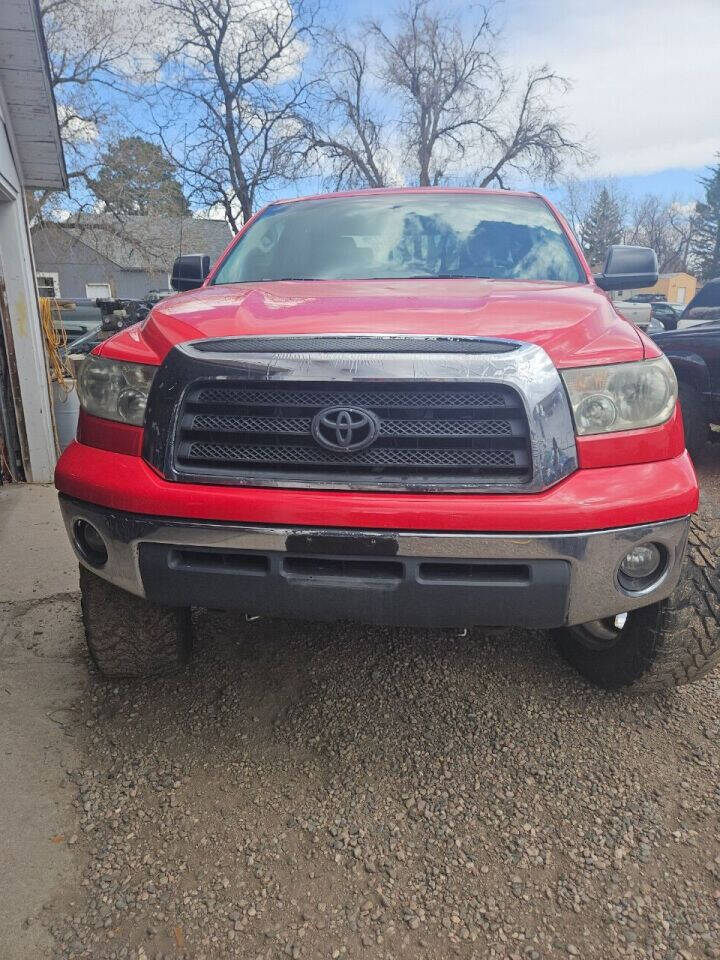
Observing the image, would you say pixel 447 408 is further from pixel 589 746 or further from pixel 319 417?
pixel 589 746

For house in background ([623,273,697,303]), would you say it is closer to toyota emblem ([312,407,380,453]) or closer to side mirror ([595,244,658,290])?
side mirror ([595,244,658,290])

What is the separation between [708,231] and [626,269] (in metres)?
72.5

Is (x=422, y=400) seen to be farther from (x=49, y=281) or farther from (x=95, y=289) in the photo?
(x=95, y=289)

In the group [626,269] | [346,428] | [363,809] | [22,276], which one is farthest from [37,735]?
[22,276]

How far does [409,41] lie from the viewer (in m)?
27.2

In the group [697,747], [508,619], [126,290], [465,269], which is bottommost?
[126,290]

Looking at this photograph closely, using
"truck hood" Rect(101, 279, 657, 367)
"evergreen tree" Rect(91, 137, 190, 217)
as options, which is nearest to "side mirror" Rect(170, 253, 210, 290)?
"truck hood" Rect(101, 279, 657, 367)

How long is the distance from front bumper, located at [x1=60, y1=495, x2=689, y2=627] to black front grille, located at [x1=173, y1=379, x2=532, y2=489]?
0.17 metres

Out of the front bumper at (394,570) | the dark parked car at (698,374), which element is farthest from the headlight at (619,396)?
the dark parked car at (698,374)

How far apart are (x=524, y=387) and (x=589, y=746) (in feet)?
4.24

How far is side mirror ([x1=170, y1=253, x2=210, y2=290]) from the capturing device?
356 centimetres

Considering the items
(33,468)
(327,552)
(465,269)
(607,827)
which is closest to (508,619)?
(327,552)

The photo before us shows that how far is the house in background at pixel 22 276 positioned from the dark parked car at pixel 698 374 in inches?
222

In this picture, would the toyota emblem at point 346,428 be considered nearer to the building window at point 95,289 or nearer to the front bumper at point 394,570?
the front bumper at point 394,570
